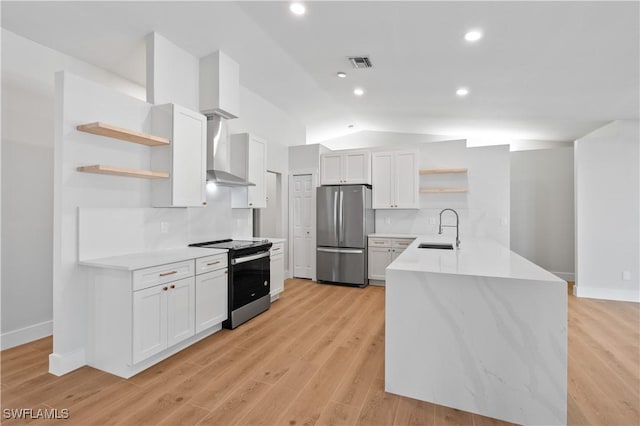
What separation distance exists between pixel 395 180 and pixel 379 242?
44.8 inches

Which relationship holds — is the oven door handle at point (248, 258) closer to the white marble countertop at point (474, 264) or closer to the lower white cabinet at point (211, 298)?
the lower white cabinet at point (211, 298)

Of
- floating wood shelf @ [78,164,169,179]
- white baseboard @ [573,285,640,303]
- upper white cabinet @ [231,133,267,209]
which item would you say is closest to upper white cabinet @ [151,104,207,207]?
floating wood shelf @ [78,164,169,179]

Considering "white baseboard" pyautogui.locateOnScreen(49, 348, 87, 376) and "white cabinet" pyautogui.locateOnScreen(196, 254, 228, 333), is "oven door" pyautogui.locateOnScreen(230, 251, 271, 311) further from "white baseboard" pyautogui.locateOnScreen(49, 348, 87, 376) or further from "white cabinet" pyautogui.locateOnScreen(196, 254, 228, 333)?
"white baseboard" pyautogui.locateOnScreen(49, 348, 87, 376)

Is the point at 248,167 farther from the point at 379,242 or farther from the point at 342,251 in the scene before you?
the point at 379,242

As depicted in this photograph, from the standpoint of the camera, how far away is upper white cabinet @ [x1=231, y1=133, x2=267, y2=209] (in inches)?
169

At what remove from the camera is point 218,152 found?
3.75 meters

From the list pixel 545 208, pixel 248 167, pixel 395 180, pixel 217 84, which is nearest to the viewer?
pixel 217 84

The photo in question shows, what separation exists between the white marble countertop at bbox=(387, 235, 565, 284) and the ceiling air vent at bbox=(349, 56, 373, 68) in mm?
2260

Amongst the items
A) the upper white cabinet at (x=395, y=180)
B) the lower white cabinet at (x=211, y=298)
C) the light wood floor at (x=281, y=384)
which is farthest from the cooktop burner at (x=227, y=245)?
the upper white cabinet at (x=395, y=180)

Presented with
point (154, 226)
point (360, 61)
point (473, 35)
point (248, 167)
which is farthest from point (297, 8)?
point (154, 226)

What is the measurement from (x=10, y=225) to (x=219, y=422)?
2.70 m

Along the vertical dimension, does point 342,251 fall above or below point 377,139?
below

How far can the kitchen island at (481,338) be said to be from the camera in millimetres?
1847

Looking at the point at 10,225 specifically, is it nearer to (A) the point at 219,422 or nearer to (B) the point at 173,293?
(B) the point at 173,293
